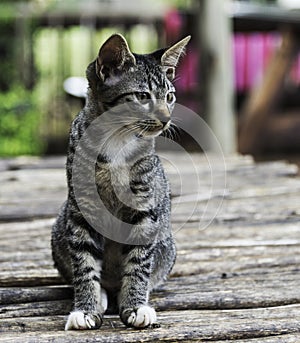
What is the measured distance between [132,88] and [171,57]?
24cm

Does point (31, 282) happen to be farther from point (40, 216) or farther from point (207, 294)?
point (40, 216)

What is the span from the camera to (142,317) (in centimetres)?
228

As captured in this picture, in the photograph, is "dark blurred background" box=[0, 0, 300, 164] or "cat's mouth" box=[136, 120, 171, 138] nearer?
"cat's mouth" box=[136, 120, 171, 138]

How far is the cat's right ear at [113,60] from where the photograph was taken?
7.54ft

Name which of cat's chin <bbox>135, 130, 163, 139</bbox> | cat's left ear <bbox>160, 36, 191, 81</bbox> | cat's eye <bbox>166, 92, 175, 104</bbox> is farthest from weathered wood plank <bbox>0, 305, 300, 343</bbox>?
cat's left ear <bbox>160, 36, 191, 81</bbox>

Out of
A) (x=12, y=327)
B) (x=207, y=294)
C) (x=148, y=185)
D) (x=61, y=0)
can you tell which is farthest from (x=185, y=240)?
(x=61, y=0)

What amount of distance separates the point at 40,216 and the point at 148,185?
5.04ft

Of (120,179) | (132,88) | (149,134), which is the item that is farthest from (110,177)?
(132,88)

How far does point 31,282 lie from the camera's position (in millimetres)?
2773

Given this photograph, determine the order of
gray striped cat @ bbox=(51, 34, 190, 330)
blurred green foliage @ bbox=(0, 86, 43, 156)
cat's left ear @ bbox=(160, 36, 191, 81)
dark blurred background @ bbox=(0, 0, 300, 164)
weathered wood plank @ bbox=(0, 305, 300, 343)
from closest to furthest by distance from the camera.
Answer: weathered wood plank @ bbox=(0, 305, 300, 343) < gray striped cat @ bbox=(51, 34, 190, 330) < cat's left ear @ bbox=(160, 36, 191, 81) < blurred green foliage @ bbox=(0, 86, 43, 156) < dark blurred background @ bbox=(0, 0, 300, 164)

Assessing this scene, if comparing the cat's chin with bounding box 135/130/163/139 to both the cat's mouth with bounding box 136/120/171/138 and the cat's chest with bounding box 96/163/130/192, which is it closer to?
the cat's mouth with bounding box 136/120/171/138

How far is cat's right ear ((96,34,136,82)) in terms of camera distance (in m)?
2.30

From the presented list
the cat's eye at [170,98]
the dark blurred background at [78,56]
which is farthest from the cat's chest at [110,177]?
the dark blurred background at [78,56]

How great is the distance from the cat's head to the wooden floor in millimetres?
645
